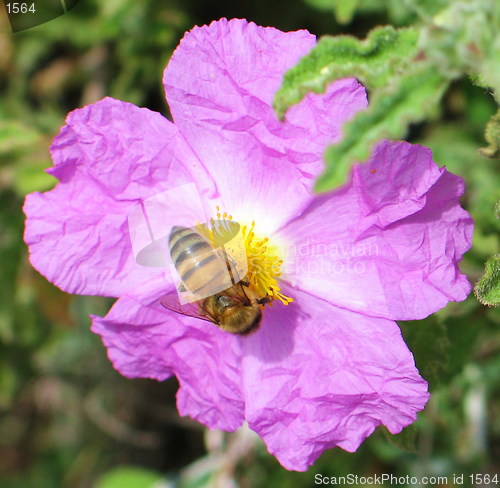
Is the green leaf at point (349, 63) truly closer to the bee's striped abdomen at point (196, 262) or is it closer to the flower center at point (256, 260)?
the bee's striped abdomen at point (196, 262)

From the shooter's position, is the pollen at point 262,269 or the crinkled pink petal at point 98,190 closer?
the crinkled pink petal at point 98,190

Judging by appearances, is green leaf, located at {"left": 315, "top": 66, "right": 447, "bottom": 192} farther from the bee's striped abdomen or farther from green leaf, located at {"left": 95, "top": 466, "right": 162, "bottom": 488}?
green leaf, located at {"left": 95, "top": 466, "right": 162, "bottom": 488}

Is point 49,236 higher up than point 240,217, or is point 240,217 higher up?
point 49,236

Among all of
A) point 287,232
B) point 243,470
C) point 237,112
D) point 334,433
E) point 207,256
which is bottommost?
point 243,470

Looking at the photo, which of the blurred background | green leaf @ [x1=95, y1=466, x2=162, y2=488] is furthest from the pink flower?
green leaf @ [x1=95, y1=466, x2=162, y2=488]

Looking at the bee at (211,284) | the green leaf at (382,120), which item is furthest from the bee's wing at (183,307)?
the green leaf at (382,120)

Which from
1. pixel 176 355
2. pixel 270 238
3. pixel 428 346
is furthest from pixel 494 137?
pixel 176 355

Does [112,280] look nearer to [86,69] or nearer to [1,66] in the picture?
[86,69]

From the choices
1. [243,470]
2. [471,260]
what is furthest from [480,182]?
[243,470]
